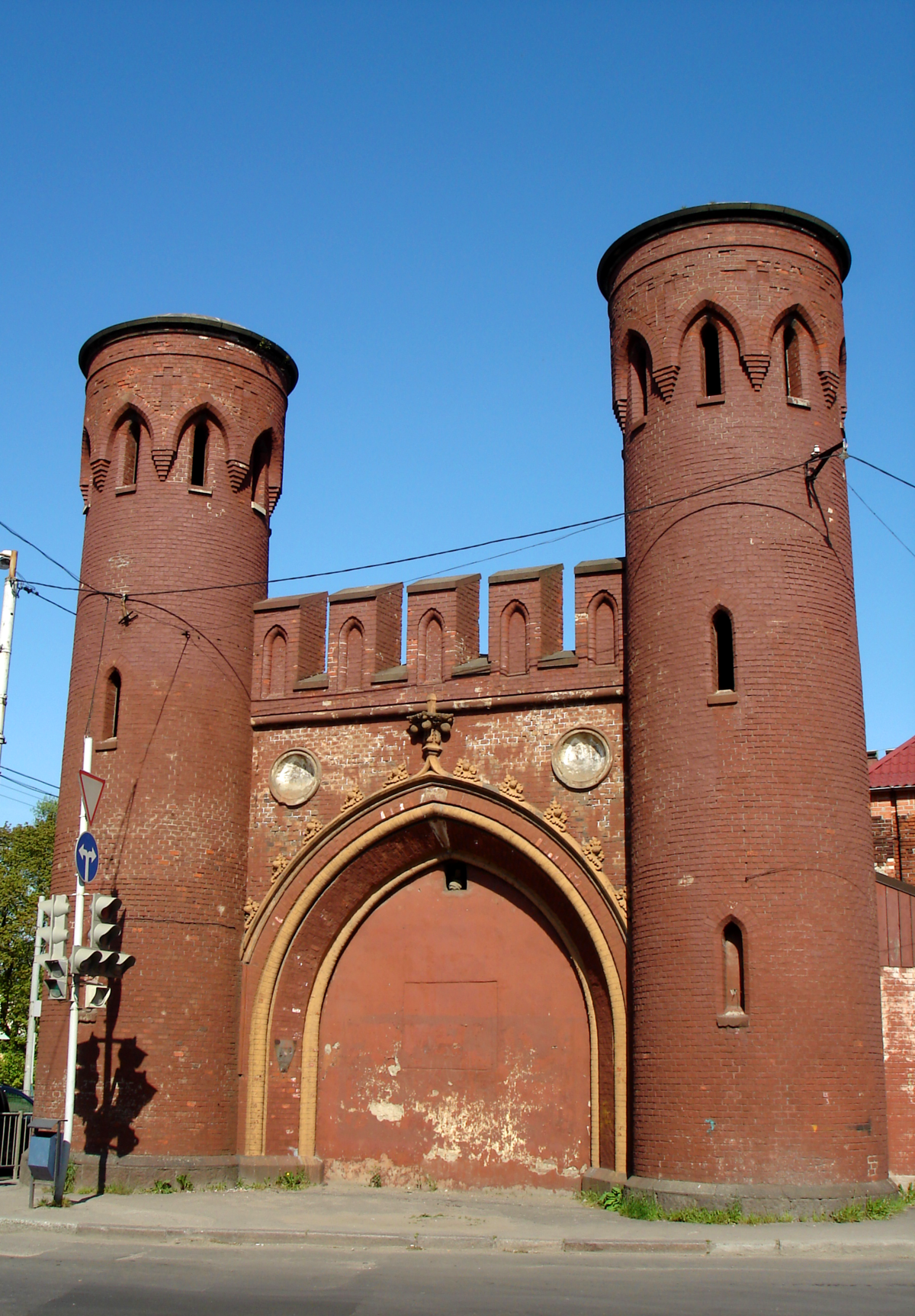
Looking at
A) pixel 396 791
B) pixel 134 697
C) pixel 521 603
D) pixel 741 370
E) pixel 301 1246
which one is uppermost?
pixel 741 370

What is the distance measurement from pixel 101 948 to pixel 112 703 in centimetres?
469

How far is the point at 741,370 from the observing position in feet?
54.7

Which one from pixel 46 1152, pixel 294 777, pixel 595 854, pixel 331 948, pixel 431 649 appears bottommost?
pixel 46 1152

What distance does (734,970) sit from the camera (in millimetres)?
14820

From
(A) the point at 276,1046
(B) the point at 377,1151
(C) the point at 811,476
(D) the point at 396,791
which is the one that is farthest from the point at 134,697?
(C) the point at 811,476

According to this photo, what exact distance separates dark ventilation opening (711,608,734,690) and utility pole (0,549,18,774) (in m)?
8.37

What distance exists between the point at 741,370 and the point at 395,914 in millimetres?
8623

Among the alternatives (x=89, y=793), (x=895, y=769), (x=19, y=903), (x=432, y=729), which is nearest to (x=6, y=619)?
(x=89, y=793)

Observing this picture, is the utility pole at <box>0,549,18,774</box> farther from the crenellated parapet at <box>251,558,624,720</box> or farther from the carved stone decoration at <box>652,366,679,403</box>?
the carved stone decoration at <box>652,366,679,403</box>

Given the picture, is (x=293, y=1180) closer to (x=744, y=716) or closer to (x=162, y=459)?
(x=744, y=716)

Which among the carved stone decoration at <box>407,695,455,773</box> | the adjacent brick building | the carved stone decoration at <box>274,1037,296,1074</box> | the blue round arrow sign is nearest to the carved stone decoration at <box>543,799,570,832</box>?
the adjacent brick building

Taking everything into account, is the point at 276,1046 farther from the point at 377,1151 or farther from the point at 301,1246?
the point at 301,1246

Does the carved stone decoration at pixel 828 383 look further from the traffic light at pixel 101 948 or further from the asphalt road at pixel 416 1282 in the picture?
the traffic light at pixel 101 948

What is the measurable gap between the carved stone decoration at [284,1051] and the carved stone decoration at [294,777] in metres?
3.16
